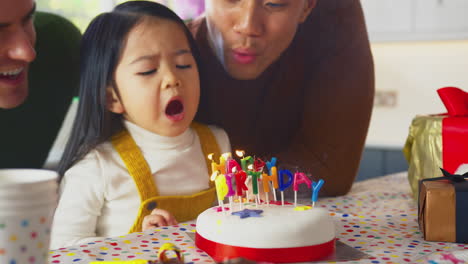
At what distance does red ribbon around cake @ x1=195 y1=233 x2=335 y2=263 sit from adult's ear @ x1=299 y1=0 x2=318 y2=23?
0.62 meters

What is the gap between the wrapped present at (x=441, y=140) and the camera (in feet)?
4.21

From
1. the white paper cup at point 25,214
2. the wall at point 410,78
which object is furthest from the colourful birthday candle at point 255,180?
the wall at point 410,78

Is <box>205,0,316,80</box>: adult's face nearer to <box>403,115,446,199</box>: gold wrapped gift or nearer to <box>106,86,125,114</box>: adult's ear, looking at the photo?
<box>106,86,125,114</box>: adult's ear

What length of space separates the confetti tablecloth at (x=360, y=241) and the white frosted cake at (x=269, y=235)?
33 mm

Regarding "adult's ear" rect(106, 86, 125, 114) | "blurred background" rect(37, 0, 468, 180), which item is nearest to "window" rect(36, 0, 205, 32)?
"adult's ear" rect(106, 86, 125, 114)

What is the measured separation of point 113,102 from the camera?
1.08 meters

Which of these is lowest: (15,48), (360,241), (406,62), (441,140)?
(360,241)

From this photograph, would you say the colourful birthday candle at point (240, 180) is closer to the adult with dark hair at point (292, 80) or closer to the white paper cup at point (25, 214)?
the adult with dark hair at point (292, 80)

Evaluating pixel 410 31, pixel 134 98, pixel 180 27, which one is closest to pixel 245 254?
pixel 134 98

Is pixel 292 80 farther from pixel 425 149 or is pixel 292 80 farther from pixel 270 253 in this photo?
pixel 270 253

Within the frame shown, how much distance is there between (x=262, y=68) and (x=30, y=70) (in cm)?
53

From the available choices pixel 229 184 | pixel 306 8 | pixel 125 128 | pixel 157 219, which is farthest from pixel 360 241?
pixel 306 8

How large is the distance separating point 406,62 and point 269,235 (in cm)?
182

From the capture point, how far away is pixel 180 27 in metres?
1.13
